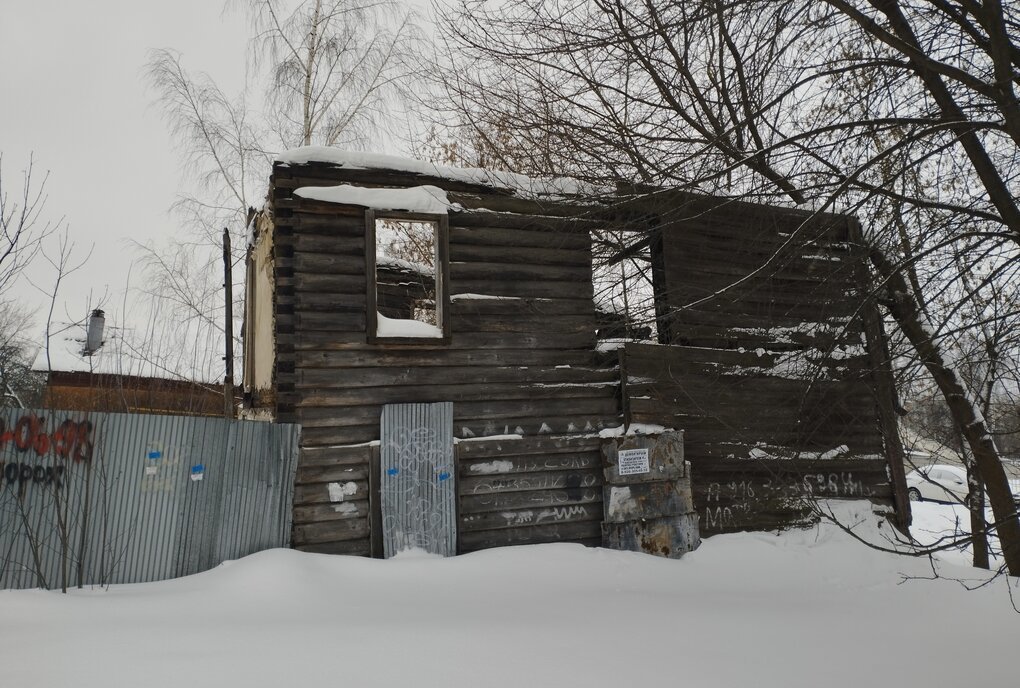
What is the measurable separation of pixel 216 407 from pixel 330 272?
1702cm

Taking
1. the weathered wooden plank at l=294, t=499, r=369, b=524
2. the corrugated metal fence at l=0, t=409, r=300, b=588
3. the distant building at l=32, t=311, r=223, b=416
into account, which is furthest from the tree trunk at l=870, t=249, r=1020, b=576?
the distant building at l=32, t=311, r=223, b=416

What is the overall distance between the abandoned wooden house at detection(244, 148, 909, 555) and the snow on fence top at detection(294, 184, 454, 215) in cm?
3

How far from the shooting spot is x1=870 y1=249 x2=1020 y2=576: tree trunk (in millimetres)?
6703

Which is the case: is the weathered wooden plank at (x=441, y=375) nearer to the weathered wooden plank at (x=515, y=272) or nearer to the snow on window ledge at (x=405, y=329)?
the snow on window ledge at (x=405, y=329)

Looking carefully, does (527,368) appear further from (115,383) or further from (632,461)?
(115,383)

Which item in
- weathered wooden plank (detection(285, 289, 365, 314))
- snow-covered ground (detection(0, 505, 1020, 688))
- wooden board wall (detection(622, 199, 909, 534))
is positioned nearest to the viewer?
snow-covered ground (detection(0, 505, 1020, 688))

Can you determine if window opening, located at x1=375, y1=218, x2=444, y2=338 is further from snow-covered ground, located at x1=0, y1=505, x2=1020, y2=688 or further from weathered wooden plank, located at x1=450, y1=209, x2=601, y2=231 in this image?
snow-covered ground, located at x1=0, y1=505, x2=1020, y2=688

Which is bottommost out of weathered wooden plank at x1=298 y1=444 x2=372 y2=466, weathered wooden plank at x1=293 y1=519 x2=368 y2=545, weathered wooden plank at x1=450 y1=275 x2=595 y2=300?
weathered wooden plank at x1=293 y1=519 x2=368 y2=545

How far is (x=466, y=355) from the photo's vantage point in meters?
8.58

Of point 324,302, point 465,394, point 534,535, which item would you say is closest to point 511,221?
point 465,394

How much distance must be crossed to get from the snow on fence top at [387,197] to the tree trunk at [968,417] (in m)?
5.11

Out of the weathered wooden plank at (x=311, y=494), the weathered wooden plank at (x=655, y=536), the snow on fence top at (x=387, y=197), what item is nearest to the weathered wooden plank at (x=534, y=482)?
the weathered wooden plank at (x=655, y=536)

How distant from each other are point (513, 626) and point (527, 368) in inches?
148

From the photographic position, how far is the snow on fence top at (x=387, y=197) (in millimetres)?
8117
